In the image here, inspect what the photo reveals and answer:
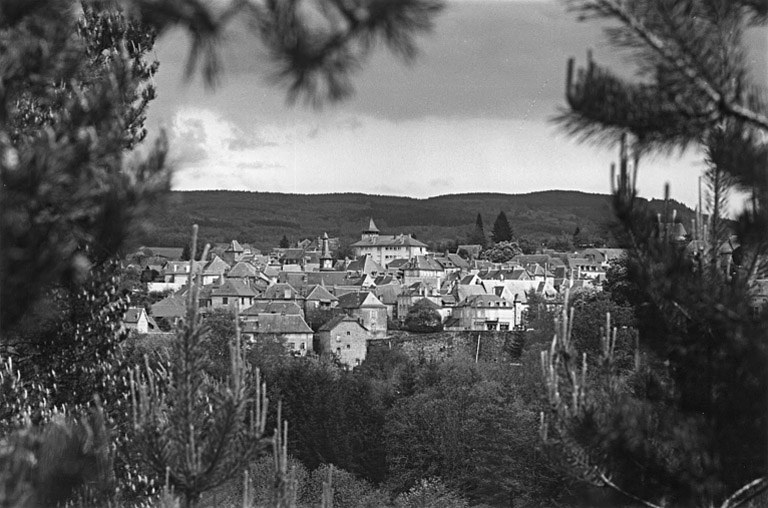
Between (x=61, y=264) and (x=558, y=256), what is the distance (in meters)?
92.5

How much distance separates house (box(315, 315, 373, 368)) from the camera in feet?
190

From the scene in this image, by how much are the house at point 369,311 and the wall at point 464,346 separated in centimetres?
556

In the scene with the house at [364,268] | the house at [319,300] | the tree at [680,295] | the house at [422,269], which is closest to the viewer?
the tree at [680,295]

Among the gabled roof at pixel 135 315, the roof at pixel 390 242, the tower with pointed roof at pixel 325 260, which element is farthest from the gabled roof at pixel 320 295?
the roof at pixel 390 242

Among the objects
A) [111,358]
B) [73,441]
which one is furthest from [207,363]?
[111,358]

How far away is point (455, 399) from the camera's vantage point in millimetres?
36062

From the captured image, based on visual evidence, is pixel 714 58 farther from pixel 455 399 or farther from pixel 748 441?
pixel 455 399

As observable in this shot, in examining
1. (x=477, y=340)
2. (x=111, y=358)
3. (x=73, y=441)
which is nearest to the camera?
(x=73, y=441)

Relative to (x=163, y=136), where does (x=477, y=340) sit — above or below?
below

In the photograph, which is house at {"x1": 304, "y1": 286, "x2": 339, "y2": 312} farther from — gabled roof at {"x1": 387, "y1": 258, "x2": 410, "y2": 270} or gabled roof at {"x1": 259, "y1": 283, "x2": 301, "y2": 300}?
gabled roof at {"x1": 387, "y1": 258, "x2": 410, "y2": 270}

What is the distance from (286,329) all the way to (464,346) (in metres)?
10.9

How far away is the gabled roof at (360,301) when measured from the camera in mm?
63356

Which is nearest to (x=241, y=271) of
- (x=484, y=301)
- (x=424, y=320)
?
(x=424, y=320)

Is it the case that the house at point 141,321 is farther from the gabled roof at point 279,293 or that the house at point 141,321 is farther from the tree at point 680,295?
the tree at point 680,295
